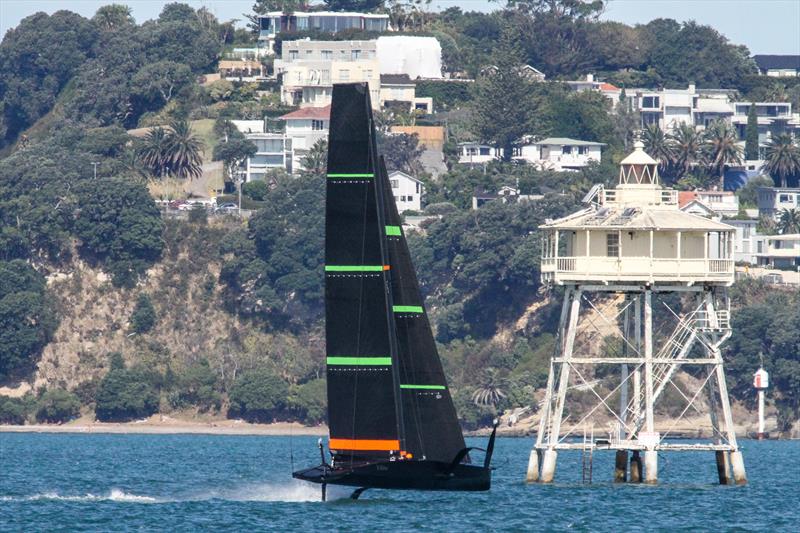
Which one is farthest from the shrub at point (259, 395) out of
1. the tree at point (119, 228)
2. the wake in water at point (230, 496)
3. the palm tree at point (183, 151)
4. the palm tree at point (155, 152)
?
the wake in water at point (230, 496)

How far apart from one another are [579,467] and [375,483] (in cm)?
4171

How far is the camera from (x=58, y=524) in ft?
202

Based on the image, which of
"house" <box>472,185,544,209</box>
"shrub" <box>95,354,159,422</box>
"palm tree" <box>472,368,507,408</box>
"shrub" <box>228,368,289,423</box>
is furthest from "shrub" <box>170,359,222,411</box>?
"house" <box>472,185,544,209</box>

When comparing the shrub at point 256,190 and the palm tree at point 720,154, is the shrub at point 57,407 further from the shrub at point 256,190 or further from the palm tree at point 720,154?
the palm tree at point 720,154

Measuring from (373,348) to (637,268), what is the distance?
11.6 metres

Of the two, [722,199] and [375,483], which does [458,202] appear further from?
[375,483]

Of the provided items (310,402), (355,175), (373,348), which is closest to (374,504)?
(373,348)

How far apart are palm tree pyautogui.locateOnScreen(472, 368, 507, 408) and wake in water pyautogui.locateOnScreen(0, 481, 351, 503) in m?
80.3

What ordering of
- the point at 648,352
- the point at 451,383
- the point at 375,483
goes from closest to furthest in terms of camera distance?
the point at 375,483, the point at 648,352, the point at 451,383

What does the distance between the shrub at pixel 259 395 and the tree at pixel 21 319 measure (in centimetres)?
1753

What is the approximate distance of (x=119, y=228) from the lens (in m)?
176

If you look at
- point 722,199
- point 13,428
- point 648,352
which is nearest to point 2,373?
point 13,428

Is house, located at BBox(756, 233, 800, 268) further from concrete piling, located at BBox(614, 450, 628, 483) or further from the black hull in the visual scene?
the black hull

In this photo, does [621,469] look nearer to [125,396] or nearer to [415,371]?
[415,371]
